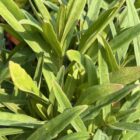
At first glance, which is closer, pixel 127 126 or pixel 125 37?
pixel 127 126

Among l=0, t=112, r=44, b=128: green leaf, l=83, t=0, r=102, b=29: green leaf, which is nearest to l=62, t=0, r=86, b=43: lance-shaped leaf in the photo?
l=83, t=0, r=102, b=29: green leaf

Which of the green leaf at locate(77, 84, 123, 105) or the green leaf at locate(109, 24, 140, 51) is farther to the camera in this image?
the green leaf at locate(109, 24, 140, 51)

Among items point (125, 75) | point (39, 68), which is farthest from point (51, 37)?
point (125, 75)

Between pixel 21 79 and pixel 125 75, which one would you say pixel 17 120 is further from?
pixel 125 75

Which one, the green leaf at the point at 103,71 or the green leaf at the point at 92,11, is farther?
the green leaf at the point at 92,11

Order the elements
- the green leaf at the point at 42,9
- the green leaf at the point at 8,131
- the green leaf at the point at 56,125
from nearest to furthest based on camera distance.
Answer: the green leaf at the point at 56,125
the green leaf at the point at 8,131
the green leaf at the point at 42,9

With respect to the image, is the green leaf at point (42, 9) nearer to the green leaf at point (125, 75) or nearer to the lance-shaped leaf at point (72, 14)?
the lance-shaped leaf at point (72, 14)

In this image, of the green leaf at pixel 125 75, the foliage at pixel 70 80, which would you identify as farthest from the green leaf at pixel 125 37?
the green leaf at pixel 125 75

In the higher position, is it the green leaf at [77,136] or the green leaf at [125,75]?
the green leaf at [125,75]

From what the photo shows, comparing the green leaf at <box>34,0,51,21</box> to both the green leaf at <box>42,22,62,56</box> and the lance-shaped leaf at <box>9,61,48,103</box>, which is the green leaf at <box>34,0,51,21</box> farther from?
the lance-shaped leaf at <box>9,61,48,103</box>
